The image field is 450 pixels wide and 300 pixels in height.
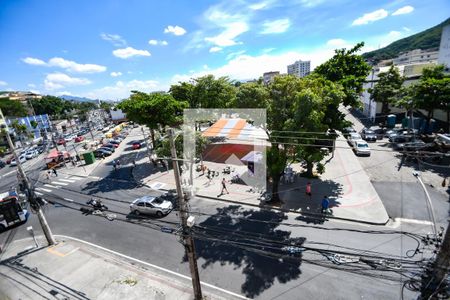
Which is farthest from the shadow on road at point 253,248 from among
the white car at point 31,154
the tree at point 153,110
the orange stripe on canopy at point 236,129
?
the white car at point 31,154

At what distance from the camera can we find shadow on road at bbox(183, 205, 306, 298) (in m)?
10.8

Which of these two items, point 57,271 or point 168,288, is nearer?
point 168,288

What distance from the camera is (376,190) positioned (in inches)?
722

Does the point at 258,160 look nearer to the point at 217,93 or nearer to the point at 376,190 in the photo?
the point at 376,190

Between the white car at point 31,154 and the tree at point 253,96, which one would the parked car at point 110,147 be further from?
the tree at point 253,96

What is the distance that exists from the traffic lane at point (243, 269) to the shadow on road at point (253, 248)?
0.15 feet

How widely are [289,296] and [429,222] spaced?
1049 centimetres

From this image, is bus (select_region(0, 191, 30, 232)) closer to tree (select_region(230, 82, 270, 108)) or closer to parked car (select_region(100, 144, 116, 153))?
tree (select_region(230, 82, 270, 108))

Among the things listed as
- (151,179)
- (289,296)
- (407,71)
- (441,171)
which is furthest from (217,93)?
(407,71)

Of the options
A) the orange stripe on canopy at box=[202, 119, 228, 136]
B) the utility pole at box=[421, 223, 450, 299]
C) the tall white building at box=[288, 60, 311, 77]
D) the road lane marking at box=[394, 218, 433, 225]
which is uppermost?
the tall white building at box=[288, 60, 311, 77]

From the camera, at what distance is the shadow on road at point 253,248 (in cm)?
1084

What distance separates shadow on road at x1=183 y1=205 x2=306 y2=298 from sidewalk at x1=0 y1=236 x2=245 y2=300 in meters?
1.48

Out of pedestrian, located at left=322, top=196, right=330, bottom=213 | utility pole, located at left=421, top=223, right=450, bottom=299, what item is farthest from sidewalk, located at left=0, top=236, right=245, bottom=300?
pedestrian, located at left=322, top=196, right=330, bottom=213

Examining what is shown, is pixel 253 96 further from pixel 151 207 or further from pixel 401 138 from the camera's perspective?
pixel 401 138
